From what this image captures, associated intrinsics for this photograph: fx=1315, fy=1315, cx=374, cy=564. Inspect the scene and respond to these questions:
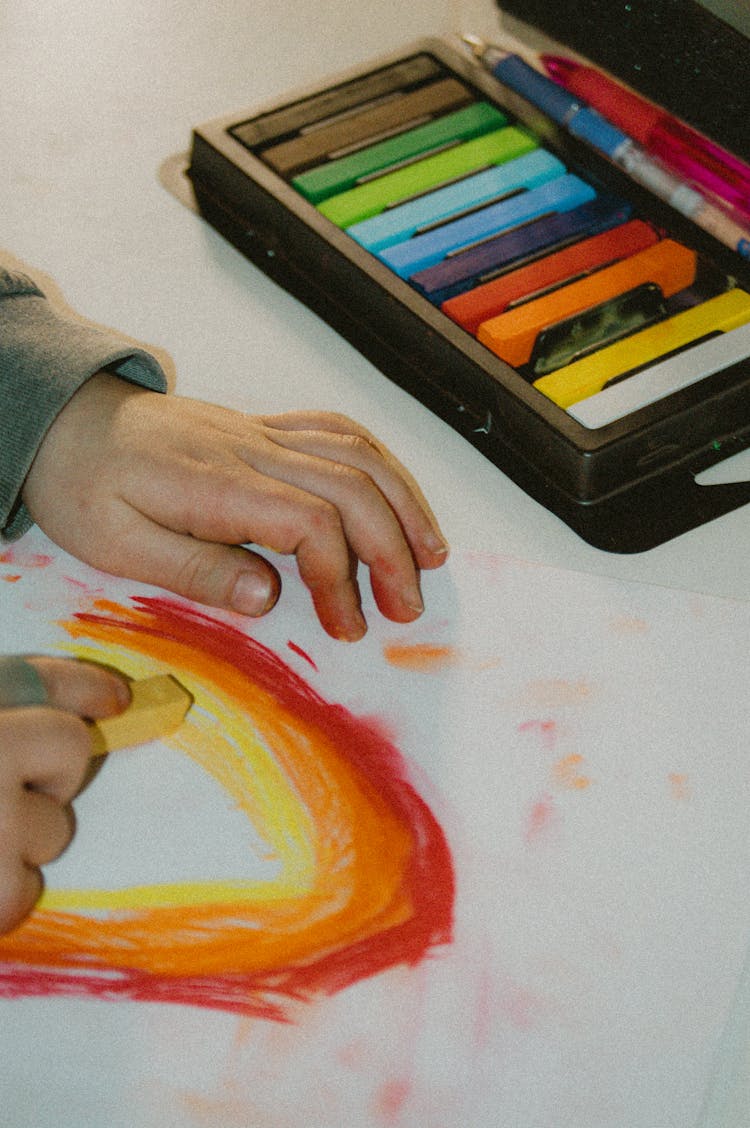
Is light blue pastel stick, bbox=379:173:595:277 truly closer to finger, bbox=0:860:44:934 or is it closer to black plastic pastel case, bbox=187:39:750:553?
black plastic pastel case, bbox=187:39:750:553

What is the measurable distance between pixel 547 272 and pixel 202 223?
239 millimetres

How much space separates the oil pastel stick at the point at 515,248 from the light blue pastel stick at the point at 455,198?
0.11 ft

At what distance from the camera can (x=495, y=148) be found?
793 mm

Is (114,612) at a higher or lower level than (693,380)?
lower

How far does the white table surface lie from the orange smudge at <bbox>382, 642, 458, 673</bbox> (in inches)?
2.9

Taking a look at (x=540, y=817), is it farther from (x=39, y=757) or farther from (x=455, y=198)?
(x=455, y=198)

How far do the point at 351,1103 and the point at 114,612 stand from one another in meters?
0.26

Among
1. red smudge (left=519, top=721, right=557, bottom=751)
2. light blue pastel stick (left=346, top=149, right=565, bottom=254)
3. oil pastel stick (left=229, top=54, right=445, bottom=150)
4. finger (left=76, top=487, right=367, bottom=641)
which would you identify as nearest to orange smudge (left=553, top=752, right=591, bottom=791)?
red smudge (left=519, top=721, right=557, bottom=751)

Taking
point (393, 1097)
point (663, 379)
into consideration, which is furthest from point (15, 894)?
point (663, 379)

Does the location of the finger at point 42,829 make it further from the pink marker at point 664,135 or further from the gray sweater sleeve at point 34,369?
the pink marker at point 664,135

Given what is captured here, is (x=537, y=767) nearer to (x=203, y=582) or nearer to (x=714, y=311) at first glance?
(x=203, y=582)

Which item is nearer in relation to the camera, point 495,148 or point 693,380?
point 693,380

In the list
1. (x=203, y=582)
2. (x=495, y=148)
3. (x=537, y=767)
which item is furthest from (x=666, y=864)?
(x=495, y=148)

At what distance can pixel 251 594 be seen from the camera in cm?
63
